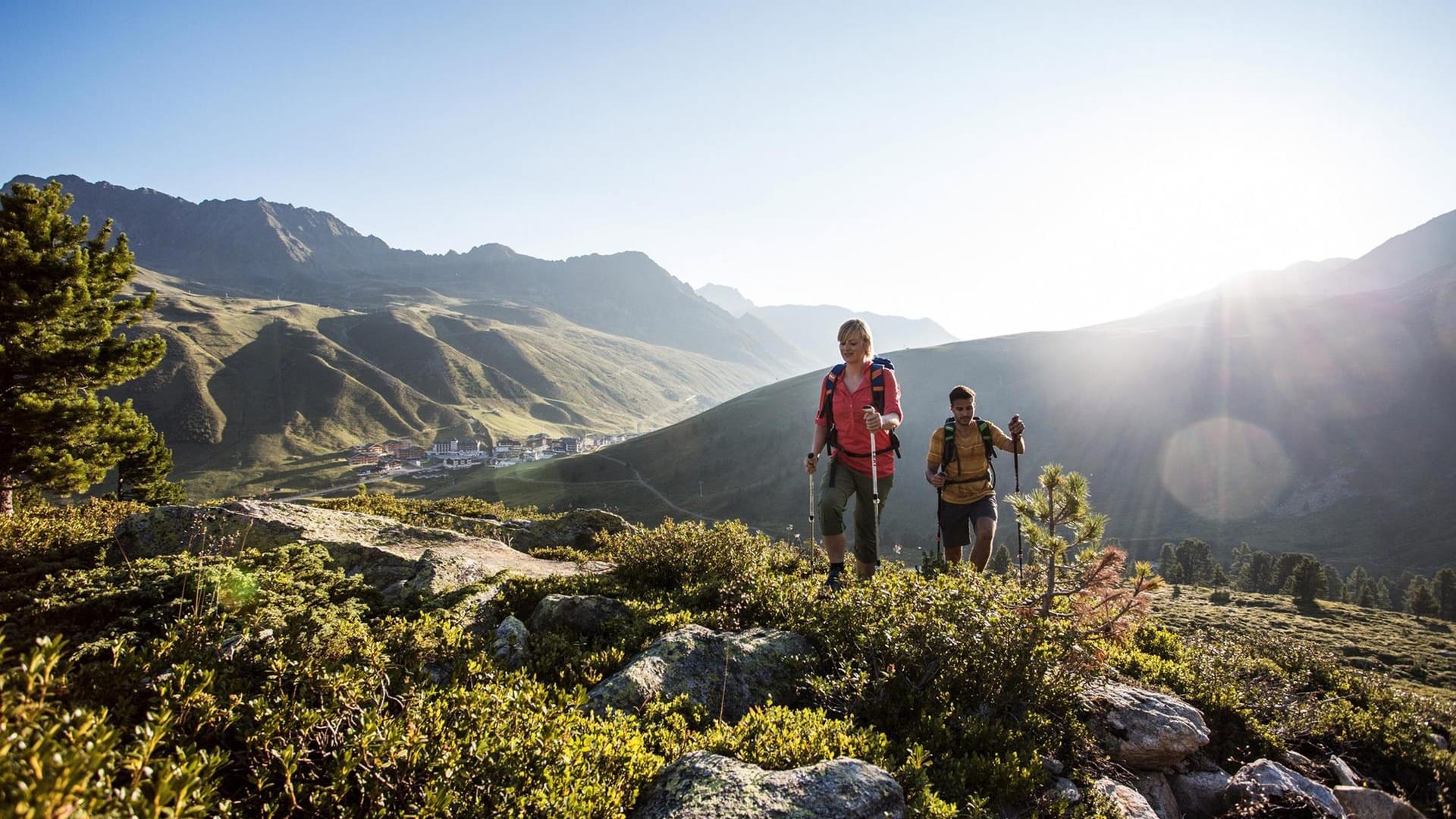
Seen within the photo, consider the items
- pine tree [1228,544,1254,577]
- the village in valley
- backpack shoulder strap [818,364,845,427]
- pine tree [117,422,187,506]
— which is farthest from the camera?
the village in valley

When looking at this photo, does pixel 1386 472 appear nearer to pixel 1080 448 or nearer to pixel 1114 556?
pixel 1080 448

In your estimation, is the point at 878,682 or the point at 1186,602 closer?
the point at 878,682

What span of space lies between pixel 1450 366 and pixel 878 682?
205273 millimetres

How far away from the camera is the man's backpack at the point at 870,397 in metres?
7.34

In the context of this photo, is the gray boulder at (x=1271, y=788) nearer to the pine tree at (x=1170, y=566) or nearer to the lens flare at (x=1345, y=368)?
the pine tree at (x=1170, y=566)

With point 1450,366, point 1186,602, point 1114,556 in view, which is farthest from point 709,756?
point 1450,366

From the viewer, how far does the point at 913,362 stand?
535 ft

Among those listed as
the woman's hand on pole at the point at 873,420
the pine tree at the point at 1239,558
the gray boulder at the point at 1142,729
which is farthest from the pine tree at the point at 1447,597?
the woman's hand on pole at the point at 873,420

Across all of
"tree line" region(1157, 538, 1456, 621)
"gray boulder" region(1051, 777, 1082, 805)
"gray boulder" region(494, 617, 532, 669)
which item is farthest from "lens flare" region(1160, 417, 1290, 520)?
"gray boulder" region(494, 617, 532, 669)

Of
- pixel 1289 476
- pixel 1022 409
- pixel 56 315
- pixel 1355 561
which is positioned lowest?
pixel 1355 561

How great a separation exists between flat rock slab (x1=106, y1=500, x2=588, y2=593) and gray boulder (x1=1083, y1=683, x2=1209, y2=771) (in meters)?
6.31

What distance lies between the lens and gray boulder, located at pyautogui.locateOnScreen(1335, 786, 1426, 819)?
5.11m

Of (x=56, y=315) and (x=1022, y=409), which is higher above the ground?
(x=56, y=315)

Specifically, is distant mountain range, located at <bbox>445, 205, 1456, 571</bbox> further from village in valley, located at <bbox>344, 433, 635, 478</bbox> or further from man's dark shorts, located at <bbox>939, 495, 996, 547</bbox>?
man's dark shorts, located at <bbox>939, 495, 996, 547</bbox>
